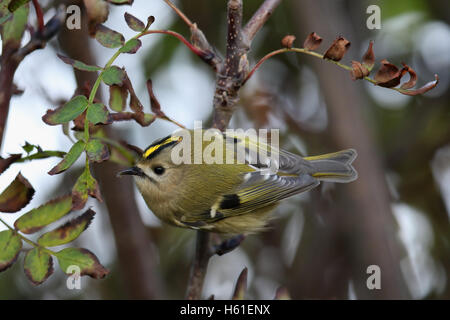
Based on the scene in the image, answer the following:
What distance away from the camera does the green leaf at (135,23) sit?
1003 mm

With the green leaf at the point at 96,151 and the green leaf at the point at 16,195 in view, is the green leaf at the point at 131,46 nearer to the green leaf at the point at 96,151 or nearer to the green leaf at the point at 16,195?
the green leaf at the point at 96,151

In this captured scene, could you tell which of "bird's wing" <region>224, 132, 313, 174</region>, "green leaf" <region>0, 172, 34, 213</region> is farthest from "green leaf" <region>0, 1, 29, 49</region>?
"bird's wing" <region>224, 132, 313, 174</region>

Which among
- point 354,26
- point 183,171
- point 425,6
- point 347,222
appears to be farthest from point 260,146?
point 425,6

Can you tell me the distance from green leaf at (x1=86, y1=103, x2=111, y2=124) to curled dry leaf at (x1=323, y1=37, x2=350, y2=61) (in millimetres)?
432

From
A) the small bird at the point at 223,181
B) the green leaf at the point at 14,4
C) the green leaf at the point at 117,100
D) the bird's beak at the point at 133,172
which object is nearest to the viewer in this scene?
the green leaf at the point at 14,4

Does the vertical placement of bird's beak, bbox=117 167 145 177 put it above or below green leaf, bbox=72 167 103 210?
above

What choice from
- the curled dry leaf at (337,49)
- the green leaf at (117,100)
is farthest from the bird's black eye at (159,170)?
the curled dry leaf at (337,49)

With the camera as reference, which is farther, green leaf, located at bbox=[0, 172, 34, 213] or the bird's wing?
the bird's wing

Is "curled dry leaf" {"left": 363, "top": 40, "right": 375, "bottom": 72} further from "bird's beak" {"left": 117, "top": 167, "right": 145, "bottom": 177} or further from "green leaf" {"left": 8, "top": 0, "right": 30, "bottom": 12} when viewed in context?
"bird's beak" {"left": 117, "top": 167, "right": 145, "bottom": 177}

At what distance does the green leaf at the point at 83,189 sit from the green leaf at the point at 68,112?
114mm

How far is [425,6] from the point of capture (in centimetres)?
239

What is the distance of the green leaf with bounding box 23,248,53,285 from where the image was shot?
36.9 inches
